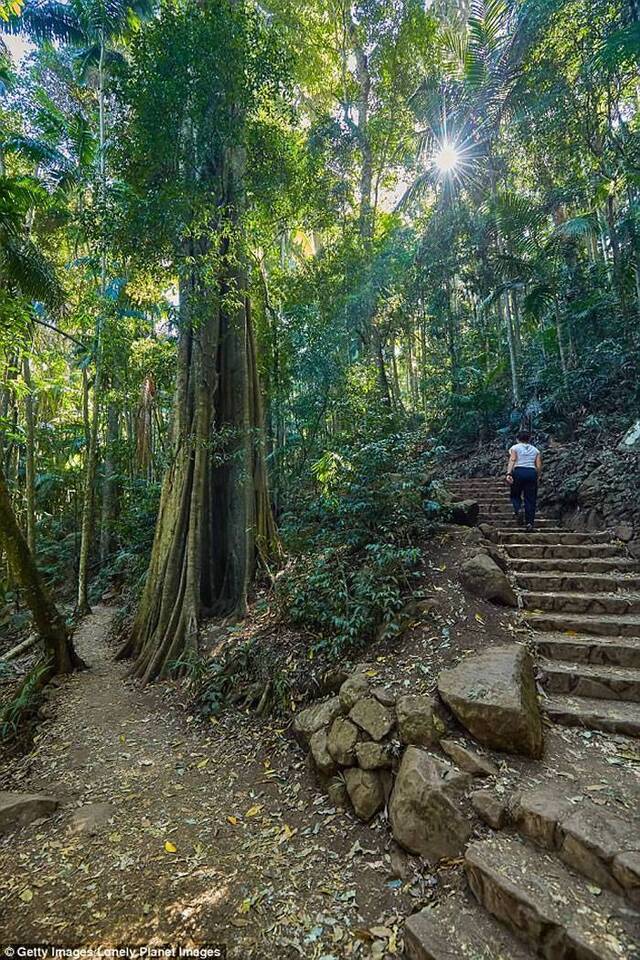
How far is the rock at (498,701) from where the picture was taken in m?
2.71

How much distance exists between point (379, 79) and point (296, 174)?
353 inches

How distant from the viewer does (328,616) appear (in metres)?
4.30

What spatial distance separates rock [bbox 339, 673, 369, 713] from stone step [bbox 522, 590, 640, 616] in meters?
1.94

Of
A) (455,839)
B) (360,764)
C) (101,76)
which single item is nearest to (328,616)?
(360,764)

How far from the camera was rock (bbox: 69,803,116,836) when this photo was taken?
2869 mm

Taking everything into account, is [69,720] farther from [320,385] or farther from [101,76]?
[101,76]

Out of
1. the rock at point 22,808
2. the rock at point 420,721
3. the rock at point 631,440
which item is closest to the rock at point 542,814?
the rock at point 420,721

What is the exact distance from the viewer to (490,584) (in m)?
4.17

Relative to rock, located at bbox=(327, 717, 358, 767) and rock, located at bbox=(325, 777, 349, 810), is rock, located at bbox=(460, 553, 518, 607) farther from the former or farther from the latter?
rock, located at bbox=(325, 777, 349, 810)

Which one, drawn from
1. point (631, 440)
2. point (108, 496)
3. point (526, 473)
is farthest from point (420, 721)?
point (108, 496)

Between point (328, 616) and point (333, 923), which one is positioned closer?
point (333, 923)

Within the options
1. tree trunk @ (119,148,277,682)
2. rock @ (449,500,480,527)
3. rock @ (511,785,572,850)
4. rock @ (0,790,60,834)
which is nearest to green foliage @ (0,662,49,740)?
tree trunk @ (119,148,277,682)

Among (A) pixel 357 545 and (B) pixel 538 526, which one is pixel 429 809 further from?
(B) pixel 538 526

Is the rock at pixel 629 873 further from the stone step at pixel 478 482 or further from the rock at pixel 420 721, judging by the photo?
the stone step at pixel 478 482
